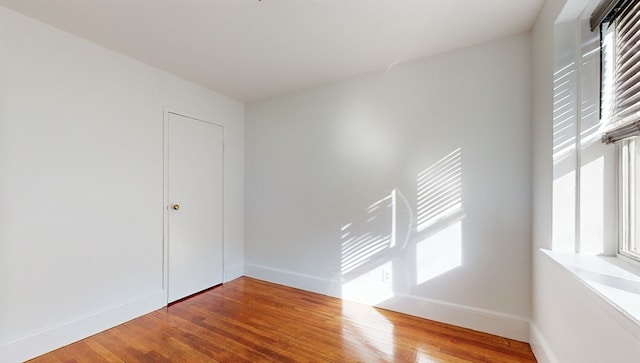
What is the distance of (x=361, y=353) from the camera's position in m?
1.90

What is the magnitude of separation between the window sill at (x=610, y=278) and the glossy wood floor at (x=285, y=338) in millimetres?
930

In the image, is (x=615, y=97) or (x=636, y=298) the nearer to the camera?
(x=636, y=298)

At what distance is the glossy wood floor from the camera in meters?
1.85

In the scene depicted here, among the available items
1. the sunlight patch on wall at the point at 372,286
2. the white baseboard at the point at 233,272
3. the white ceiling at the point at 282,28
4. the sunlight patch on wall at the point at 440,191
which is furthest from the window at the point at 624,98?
the white baseboard at the point at 233,272

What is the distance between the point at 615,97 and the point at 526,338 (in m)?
1.80

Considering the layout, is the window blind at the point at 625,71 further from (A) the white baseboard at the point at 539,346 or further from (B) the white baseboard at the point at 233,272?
(B) the white baseboard at the point at 233,272

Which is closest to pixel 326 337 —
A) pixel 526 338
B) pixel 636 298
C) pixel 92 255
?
pixel 526 338

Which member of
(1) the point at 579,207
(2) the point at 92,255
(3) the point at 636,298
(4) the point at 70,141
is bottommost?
(2) the point at 92,255

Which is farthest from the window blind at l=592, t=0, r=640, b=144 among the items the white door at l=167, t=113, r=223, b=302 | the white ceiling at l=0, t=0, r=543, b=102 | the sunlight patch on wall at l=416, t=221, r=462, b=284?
the white door at l=167, t=113, r=223, b=302

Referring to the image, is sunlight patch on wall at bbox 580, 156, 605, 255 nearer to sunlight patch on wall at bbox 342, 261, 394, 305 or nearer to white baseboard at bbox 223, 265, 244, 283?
Result: sunlight patch on wall at bbox 342, 261, 394, 305

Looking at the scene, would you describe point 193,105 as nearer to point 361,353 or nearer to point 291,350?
point 291,350

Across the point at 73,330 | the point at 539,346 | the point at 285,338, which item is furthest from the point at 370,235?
the point at 73,330

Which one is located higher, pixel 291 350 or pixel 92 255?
pixel 92 255

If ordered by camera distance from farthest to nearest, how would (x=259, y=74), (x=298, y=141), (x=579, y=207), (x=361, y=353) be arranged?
(x=298, y=141) < (x=259, y=74) < (x=361, y=353) < (x=579, y=207)
